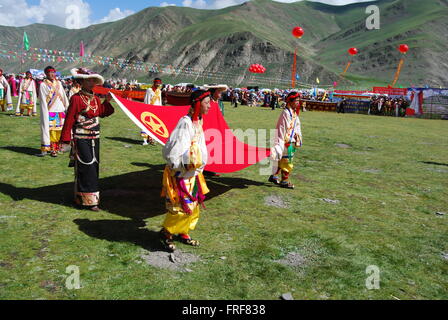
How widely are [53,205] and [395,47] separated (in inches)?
5790

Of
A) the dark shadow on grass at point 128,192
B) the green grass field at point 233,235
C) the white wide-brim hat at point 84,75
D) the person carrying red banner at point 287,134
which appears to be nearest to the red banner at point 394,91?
the green grass field at point 233,235

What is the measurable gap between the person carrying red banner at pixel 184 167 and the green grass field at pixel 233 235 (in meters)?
0.40

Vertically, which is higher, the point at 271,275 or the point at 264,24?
A: the point at 264,24

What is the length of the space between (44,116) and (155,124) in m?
4.17

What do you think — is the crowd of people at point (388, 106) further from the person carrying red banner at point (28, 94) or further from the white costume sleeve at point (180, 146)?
the white costume sleeve at point (180, 146)

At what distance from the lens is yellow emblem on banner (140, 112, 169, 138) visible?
610 cm

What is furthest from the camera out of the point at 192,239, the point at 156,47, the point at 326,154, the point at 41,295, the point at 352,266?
the point at 156,47

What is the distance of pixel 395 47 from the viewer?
13050 cm

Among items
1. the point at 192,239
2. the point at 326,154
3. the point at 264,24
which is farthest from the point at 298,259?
the point at 264,24

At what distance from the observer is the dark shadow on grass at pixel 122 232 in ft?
15.4

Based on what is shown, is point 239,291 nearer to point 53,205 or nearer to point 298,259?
point 298,259

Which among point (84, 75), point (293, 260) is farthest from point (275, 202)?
point (84, 75)

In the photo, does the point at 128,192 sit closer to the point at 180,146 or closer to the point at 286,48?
the point at 180,146

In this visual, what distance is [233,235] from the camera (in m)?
5.09
